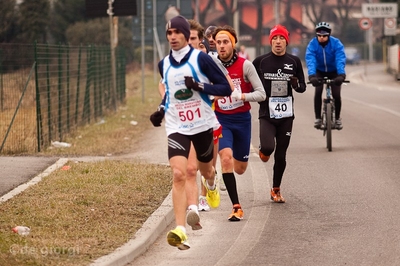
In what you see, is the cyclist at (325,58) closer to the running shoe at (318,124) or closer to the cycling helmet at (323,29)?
the cycling helmet at (323,29)

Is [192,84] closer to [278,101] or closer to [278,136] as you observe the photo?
[278,101]

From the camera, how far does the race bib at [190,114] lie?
873 centimetres

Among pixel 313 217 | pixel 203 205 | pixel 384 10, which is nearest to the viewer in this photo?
pixel 313 217

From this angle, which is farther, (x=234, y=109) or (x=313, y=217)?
(x=234, y=109)

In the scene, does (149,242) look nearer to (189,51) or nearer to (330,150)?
(189,51)

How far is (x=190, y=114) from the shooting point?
876 centimetres

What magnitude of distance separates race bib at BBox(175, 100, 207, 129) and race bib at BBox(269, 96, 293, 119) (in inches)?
111

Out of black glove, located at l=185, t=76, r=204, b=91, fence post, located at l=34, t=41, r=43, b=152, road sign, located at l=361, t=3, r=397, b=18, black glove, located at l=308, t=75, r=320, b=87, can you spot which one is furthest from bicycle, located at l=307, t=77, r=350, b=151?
road sign, located at l=361, t=3, r=397, b=18

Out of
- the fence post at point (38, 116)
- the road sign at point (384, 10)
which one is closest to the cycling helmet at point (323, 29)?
the fence post at point (38, 116)

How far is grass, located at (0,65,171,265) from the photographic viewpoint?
27.0 feet

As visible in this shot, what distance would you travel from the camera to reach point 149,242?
916cm

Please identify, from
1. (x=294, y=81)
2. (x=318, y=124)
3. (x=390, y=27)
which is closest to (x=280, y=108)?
(x=294, y=81)

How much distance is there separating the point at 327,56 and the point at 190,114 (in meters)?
7.66

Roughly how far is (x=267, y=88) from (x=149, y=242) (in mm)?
3115
